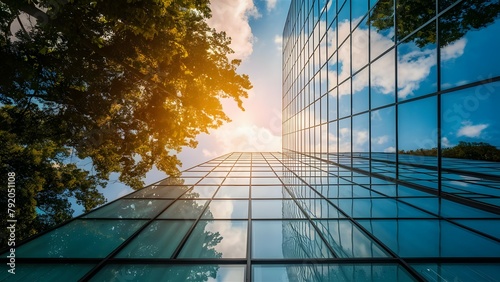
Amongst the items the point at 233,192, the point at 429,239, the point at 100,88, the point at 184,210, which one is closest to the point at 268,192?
the point at 233,192

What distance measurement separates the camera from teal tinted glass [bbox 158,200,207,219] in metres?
7.12

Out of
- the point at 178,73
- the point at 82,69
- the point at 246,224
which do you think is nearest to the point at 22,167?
the point at 82,69

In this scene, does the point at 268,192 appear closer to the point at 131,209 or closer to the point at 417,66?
the point at 131,209

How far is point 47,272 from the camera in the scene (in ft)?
14.4

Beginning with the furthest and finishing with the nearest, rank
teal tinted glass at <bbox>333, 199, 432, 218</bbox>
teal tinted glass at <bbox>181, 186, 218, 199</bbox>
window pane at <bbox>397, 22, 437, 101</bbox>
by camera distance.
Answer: teal tinted glass at <bbox>181, 186, 218, 199</bbox>, window pane at <bbox>397, 22, 437, 101</bbox>, teal tinted glass at <bbox>333, 199, 432, 218</bbox>

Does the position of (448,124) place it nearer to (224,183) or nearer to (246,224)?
(246,224)

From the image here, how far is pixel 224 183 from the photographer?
11.8m

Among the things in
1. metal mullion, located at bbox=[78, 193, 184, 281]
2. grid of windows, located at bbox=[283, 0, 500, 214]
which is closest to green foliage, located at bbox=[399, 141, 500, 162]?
grid of windows, located at bbox=[283, 0, 500, 214]

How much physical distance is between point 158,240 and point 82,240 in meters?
1.69

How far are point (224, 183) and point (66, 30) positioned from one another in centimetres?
902

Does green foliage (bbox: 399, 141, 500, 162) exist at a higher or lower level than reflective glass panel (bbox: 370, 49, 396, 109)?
lower

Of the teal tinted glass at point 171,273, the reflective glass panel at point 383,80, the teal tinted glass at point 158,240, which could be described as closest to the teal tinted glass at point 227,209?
the teal tinted glass at point 158,240

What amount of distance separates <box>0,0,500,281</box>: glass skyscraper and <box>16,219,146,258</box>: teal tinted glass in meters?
0.04

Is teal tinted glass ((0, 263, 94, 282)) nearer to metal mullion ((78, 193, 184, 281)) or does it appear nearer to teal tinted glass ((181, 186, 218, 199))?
metal mullion ((78, 193, 184, 281))
